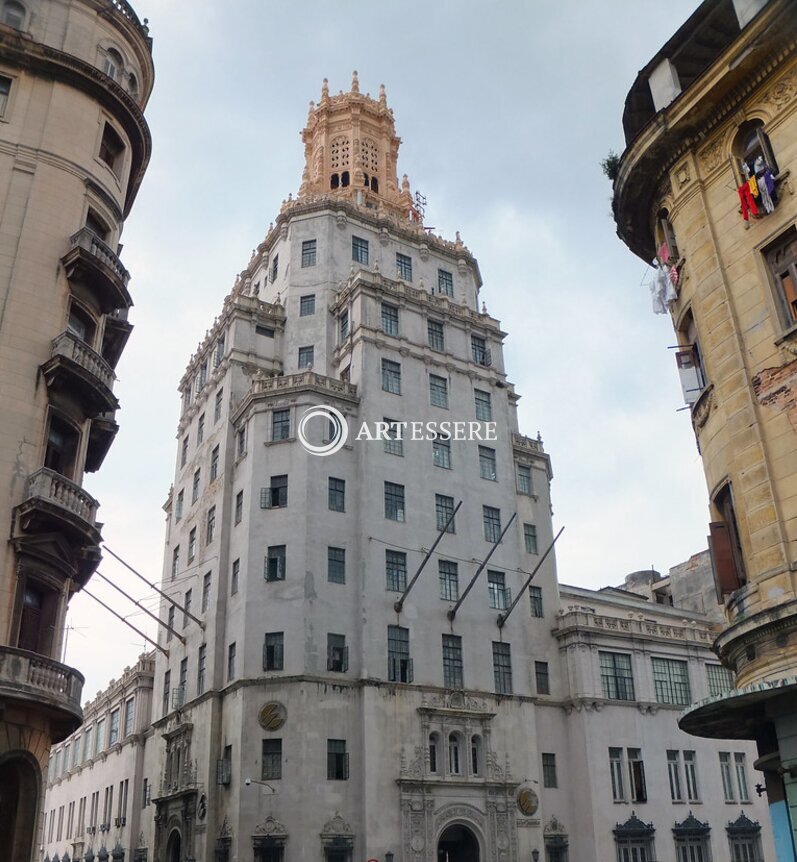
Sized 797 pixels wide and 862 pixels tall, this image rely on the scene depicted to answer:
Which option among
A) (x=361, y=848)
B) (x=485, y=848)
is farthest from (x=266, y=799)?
(x=485, y=848)

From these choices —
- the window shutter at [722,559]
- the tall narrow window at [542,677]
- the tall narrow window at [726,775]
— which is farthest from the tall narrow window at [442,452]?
the window shutter at [722,559]

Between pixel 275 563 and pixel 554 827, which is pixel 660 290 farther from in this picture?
pixel 554 827

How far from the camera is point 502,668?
51.5 m

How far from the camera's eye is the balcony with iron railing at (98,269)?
105ft

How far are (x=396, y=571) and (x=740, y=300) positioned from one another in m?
30.4

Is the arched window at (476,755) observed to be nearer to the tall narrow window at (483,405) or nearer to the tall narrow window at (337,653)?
the tall narrow window at (337,653)

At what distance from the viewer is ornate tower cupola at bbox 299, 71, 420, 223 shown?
227 feet

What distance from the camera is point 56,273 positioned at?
32.1 metres

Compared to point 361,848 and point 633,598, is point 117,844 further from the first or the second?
point 633,598

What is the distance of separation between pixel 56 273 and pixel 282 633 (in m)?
22.2

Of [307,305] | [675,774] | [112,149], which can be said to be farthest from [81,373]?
[675,774]

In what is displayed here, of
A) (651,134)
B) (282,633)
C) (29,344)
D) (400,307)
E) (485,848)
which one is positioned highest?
(400,307)

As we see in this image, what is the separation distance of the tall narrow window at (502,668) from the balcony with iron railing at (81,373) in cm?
2836

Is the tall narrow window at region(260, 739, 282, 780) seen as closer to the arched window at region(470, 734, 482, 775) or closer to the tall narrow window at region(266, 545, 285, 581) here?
the tall narrow window at region(266, 545, 285, 581)
